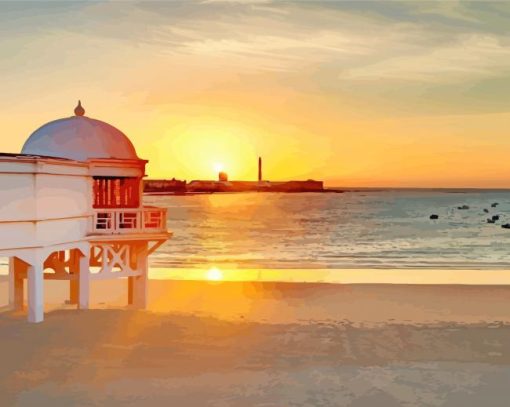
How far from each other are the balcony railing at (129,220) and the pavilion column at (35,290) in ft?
9.00

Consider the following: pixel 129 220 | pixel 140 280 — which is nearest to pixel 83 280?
pixel 129 220

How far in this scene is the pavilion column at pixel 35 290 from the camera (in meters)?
21.3

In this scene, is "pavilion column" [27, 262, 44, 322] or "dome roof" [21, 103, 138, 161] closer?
"pavilion column" [27, 262, 44, 322]

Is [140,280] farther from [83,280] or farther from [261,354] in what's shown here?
[261,354]

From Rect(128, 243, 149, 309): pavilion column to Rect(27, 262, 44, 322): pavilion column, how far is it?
4.60 metres

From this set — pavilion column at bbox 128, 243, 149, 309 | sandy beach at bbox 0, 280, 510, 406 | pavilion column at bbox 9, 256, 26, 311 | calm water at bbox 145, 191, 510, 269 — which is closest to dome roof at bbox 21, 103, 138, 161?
pavilion column at bbox 128, 243, 149, 309

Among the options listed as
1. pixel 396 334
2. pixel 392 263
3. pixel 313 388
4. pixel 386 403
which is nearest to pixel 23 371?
pixel 313 388

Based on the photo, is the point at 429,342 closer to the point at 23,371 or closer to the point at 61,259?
the point at 23,371

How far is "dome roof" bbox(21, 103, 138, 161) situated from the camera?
23594 mm

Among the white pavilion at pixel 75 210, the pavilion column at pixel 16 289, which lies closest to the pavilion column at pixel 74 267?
the white pavilion at pixel 75 210

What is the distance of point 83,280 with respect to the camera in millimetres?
24188

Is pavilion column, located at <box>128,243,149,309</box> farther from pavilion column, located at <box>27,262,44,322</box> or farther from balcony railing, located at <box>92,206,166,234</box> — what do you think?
pavilion column, located at <box>27,262,44,322</box>

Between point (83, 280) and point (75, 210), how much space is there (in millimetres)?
2699

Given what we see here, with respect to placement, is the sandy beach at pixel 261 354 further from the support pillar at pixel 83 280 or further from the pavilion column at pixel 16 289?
the pavilion column at pixel 16 289
